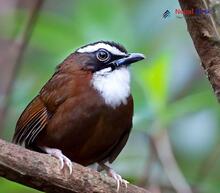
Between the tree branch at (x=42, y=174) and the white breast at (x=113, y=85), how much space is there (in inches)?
22.6

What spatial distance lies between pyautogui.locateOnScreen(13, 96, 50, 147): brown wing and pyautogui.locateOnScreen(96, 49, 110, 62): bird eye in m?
0.37

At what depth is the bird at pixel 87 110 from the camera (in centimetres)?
392

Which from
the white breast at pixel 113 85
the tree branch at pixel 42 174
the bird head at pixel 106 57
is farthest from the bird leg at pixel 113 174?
the bird head at pixel 106 57

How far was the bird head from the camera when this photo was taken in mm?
4035

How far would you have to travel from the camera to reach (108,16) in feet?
16.3

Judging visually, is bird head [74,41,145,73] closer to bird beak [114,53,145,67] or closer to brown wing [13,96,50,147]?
bird beak [114,53,145,67]

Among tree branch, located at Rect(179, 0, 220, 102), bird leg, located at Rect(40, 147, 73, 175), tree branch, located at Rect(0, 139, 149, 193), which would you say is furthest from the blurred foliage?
tree branch, located at Rect(179, 0, 220, 102)

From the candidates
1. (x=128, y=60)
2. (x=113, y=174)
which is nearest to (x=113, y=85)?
(x=128, y=60)

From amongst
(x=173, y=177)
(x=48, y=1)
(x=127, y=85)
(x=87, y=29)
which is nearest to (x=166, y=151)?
(x=173, y=177)

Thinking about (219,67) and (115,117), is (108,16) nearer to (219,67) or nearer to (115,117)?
(115,117)

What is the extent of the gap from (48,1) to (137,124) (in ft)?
10.9

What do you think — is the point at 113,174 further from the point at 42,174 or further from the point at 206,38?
the point at 206,38

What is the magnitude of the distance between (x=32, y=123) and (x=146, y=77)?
2.85ft

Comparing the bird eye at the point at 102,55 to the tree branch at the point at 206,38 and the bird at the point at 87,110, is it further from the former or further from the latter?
the tree branch at the point at 206,38
